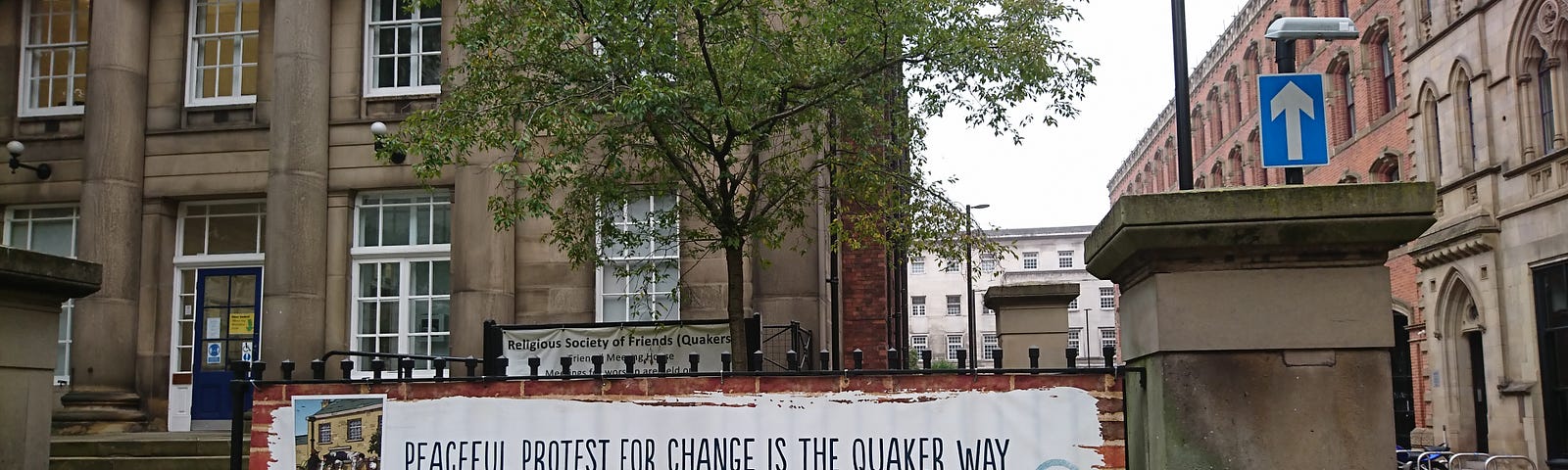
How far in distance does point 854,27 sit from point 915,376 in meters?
7.38

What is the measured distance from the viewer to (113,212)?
1864 centimetres

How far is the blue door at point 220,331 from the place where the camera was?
61.8ft

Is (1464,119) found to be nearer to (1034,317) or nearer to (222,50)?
(1034,317)

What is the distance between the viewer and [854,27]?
1252 centimetres

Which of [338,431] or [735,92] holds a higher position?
[735,92]

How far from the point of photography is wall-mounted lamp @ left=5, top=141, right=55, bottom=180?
61.9 feet

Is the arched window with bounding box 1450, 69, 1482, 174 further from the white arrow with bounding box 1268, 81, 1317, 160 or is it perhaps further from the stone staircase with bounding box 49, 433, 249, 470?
the white arrow with bounding box 1268, 81, 1317, 160

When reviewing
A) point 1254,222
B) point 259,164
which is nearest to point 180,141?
point 259,164

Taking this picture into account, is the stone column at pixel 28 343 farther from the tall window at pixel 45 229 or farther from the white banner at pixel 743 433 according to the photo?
the tall window at pixel 45 229

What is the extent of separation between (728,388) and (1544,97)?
26.5 metres

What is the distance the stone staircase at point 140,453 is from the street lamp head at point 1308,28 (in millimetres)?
12211

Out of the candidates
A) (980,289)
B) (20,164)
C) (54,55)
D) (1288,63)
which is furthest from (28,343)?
(980,289)

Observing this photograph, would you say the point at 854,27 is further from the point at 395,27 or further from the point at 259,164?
the point at 259,164

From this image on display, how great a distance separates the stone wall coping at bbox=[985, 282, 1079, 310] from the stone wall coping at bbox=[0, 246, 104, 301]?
455 inches
